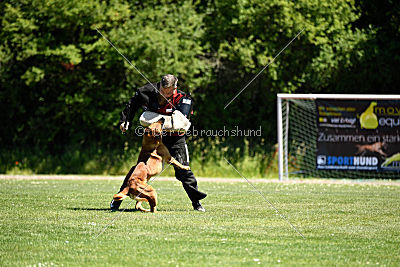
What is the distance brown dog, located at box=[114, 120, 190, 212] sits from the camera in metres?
9.27

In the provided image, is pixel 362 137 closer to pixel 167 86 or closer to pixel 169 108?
pixel 169 108

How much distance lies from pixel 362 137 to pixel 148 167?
442 inches

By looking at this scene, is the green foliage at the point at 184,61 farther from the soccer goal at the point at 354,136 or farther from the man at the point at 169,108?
the man at the point at 169,108

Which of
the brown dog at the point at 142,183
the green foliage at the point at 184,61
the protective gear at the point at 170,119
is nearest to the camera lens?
the brown dog at the point at 142,183

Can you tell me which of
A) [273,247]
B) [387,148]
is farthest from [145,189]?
[387,148]

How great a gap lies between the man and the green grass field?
19.2 inches

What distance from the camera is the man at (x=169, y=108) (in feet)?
31.8

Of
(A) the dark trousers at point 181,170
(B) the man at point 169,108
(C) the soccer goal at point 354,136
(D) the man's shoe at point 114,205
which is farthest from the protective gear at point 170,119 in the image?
(C) the soccer goal at point 354,136

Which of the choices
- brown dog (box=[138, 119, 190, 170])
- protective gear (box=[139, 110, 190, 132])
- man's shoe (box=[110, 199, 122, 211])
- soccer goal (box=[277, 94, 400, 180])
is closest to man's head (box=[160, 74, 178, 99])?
protective gear (box=[139, 110, 190, 132])

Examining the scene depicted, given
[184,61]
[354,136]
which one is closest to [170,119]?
[354,136]

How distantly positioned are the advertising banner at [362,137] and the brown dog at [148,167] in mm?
10308

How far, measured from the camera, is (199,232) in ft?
25.5

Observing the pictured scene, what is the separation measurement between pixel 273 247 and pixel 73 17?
605 inches

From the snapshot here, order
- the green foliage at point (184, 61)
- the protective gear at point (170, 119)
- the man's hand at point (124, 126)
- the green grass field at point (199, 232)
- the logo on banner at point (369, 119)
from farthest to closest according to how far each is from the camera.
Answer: the green foliage at point (184, 61) → the logo on banner at point (369, 119) → the man's hand at point (124, 126) → the protective gear at point (170, 119) → the green grass field at point (199, 232)
